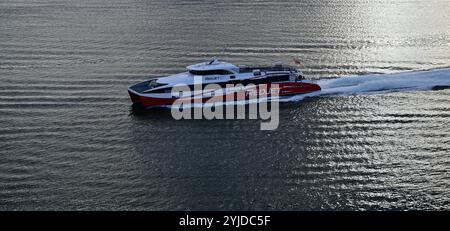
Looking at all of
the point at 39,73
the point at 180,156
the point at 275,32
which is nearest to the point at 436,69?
the point at 275,32

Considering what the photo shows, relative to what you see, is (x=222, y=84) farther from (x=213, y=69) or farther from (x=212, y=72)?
(x=213, y=69)

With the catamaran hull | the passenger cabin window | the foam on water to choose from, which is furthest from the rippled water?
the passenger cabin window

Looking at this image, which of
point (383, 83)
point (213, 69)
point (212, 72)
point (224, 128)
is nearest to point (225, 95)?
point (212, 72)

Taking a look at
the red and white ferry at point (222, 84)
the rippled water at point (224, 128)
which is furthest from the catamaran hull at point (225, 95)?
the rippled water at point (224, 128)

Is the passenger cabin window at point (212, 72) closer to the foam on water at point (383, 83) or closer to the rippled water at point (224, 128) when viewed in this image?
the rippled water at point (224, 128)
